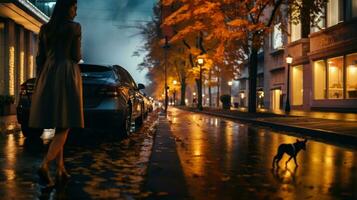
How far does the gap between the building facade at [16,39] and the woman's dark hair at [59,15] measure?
65.7 ft

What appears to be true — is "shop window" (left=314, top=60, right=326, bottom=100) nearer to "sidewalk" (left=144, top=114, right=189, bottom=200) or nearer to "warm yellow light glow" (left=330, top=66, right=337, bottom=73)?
"warm yellow light glow" (left=330, top=66, right=337, bottom=73)

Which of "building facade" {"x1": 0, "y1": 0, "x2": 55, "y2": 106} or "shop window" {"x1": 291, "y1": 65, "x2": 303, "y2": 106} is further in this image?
"shop window" {"x1": 291, "y1": 65, "x2": 303, "y2": 106}

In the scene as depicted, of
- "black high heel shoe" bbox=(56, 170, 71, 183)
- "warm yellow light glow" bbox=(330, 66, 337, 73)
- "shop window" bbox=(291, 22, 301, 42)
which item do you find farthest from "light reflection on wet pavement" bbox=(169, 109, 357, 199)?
"shop window" bbox=(291, 22, 301, 42)

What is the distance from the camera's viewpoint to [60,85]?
5113 millimetres

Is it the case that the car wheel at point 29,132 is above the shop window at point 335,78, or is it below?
below

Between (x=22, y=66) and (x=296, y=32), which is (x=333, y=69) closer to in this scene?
(x=296, y=32)

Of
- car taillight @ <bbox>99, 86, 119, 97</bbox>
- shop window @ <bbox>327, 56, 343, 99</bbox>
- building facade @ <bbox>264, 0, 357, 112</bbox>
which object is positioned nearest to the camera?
car taillight @ <bbox>99, 86, 119, 97</bbox>

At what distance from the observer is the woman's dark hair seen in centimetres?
520

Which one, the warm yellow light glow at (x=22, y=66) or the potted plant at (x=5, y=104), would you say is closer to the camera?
the potted plant at (x=5, y=104)

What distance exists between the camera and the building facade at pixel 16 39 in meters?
26.9

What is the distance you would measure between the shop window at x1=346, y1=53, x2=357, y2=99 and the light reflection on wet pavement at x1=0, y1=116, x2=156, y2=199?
74.5ft

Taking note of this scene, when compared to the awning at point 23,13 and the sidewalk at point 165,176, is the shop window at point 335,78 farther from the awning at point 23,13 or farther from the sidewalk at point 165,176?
the sidewalk at point 165,176

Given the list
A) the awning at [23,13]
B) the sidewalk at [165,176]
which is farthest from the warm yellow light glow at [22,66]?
the sidewalk at [165,176]

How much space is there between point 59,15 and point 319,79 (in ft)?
107
